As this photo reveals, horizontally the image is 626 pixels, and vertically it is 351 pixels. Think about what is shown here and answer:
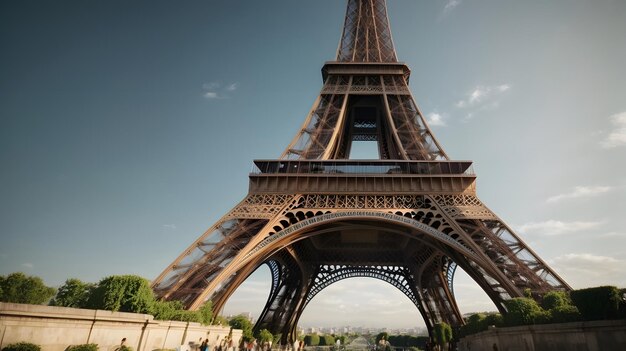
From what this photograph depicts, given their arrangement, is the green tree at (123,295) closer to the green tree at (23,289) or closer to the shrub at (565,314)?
the green tree at (23,289)

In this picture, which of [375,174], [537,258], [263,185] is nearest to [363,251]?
[375,174]

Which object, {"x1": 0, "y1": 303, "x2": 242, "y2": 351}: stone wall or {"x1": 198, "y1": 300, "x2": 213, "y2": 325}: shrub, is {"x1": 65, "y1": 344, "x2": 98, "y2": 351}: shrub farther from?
{"x1": 198, "y1": 300, "x2": 213, "y2": 325}: shrub

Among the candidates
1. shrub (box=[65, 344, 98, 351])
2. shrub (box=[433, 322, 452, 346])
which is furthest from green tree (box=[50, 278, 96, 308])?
shrub (box=[433, 322, 452, 346])

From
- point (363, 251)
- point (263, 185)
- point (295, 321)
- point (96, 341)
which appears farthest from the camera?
point (295, 321)

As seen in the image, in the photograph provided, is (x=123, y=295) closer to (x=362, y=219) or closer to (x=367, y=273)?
(x=362, y=219)

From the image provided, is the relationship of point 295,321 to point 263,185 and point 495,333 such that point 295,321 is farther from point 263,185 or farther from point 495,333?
point 495,333

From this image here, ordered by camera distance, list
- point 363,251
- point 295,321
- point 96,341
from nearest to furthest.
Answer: point 96,341, point 363,251, point 295,321
